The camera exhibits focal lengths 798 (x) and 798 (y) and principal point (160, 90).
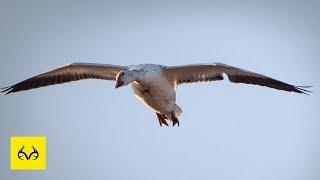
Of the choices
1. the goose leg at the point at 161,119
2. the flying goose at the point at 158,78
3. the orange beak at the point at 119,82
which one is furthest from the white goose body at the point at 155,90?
the orange beak at the point at 119,82

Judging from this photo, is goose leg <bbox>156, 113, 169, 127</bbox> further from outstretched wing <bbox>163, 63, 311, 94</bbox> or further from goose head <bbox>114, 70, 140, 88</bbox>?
goose head <bbox>114, 70, 140, 88</bbox>

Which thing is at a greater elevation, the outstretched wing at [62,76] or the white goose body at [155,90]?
the outstretched wing at [62,76]

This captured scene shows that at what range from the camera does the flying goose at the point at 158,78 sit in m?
16.0

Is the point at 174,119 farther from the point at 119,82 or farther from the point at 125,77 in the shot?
the point at 119,82

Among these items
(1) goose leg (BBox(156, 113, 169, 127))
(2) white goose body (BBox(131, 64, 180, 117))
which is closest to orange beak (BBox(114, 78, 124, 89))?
(2) white goose body (BBox(131, 64, 180, 117))

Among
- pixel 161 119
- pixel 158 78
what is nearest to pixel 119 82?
pixel 158 78

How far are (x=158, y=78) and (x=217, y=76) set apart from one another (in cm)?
208

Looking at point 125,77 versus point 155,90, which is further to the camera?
point 155,90

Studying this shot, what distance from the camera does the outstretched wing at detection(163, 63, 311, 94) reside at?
1722 centimetres

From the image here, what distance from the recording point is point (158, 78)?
53.0 ft

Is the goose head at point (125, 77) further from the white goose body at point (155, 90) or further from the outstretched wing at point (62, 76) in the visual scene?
the outstretched wing at point (62, 76)

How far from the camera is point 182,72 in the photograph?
1747cm

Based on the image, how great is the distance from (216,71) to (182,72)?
0.77 meters

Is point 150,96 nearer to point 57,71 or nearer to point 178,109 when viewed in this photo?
point 178,109
